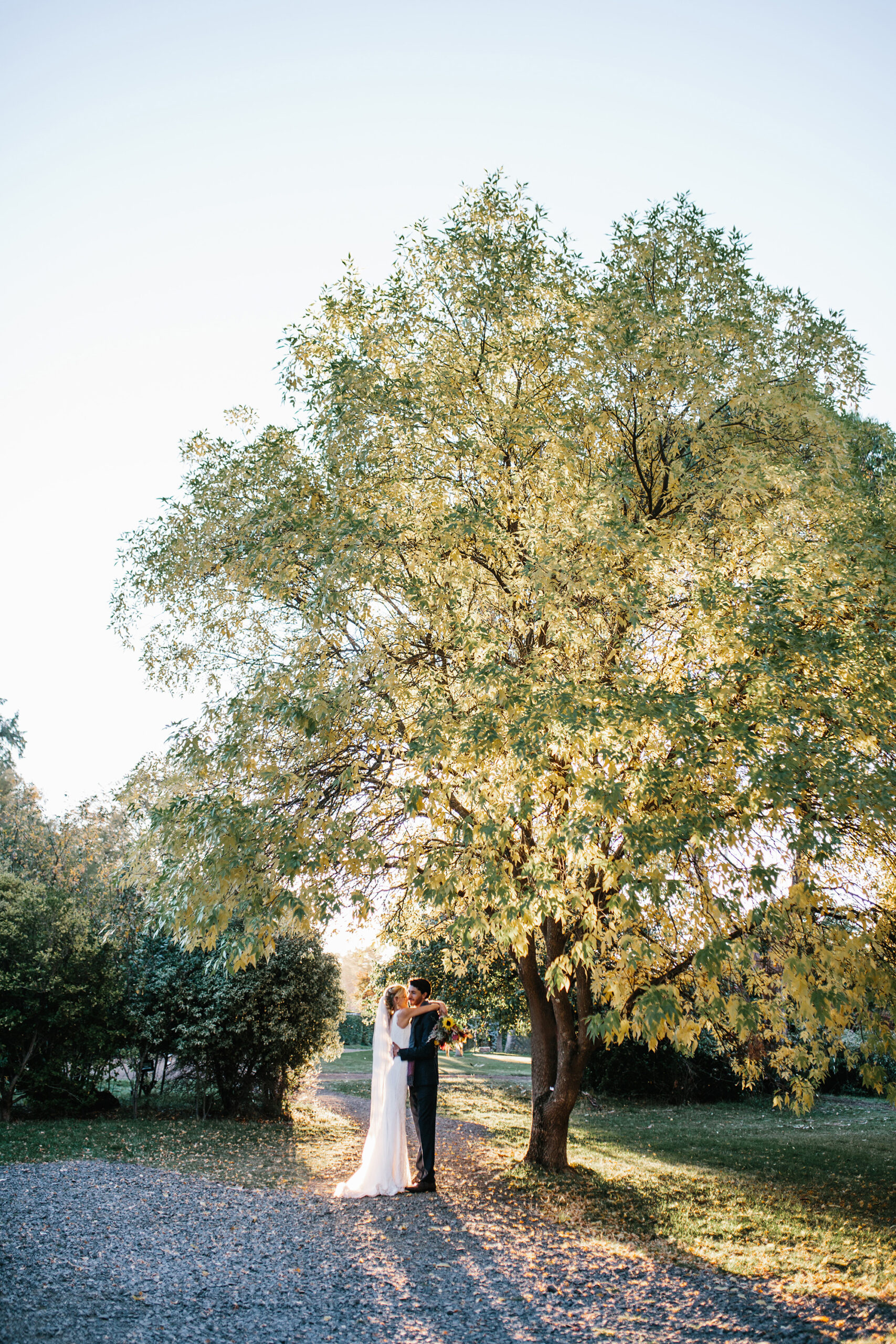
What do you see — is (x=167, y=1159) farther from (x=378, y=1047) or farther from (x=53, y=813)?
(x=53, y=813)

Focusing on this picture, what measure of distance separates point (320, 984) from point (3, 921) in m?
5.22

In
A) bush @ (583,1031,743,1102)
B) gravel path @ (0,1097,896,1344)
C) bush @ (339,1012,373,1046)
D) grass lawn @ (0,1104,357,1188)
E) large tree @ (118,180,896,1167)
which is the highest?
large tree @ (118,180,896,1167)

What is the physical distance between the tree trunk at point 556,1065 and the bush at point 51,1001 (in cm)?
684

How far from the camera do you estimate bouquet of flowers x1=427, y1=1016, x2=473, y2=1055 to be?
8258 millimetres

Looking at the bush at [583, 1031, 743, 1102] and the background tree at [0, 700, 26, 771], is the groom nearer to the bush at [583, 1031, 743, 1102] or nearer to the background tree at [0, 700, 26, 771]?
the bush at [583, 1031, 743, 1102]

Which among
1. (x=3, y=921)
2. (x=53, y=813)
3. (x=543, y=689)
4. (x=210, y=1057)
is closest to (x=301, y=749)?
(x=543, y=689)

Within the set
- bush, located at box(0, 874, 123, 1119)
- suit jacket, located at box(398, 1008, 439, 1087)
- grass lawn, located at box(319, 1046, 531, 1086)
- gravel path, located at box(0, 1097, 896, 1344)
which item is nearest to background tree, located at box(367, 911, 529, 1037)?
suit jacket, located at box(398, 1008, 439, 1087)

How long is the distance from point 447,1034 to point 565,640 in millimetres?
4588

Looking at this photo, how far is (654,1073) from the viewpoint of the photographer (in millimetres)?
19484

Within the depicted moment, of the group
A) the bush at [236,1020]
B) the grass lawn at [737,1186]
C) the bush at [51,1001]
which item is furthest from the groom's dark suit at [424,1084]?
the bush at [51,1001]

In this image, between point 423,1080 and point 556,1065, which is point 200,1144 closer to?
point 423,1080

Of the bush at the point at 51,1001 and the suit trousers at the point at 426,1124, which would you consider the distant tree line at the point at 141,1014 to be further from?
the suit trousers at the point at 426,1124

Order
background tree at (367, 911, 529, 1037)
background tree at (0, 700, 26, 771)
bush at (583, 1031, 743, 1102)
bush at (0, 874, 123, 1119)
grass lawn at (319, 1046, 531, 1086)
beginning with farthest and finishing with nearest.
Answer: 1. background tree at (0, 700, 26, 771)
2. grass lawn at (319, 1046, 531, 1086)
3. bush at (583, 1031, 743, 1102)
4. background tree at (367, 911, 529, 1037)
5. bush at (0, 874, 123, 1119)

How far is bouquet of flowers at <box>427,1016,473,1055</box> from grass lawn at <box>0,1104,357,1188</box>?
7.17 ft
